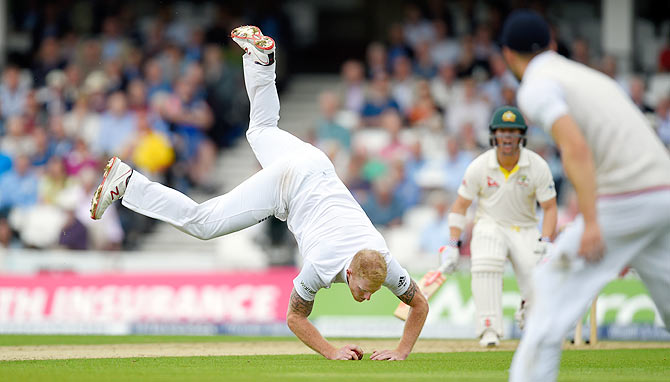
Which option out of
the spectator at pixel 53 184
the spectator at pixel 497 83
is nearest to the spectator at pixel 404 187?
the spectator at pixel 497 83

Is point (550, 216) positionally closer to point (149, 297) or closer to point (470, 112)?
point (149, 297)

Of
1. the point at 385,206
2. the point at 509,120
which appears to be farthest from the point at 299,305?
the point at 385,206

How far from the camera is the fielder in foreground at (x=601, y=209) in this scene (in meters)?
6.30

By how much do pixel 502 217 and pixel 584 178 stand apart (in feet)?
19.8

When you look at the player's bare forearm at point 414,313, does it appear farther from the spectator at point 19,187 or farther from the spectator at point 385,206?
the spectator at point 19,187

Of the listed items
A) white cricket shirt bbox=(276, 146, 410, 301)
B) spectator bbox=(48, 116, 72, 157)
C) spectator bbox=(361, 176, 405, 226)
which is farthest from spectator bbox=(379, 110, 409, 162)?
white cricket shirt bbox=(276, 146, 410, 301)

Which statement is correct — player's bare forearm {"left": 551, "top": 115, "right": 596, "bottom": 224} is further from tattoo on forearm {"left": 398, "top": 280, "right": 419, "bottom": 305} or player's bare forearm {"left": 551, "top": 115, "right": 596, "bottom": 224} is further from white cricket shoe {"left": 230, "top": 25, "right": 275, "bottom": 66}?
white cricket shoe {"left": 230, "top": 25, "right": 275, "bottom": 66}

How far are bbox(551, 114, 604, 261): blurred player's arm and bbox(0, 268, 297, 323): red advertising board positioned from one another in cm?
1019

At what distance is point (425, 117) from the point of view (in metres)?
19.3

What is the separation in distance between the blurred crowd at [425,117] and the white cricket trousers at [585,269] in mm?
10069

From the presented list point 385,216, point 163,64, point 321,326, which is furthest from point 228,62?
point 321,326

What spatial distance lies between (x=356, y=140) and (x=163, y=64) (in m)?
4.48

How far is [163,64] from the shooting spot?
853 inches

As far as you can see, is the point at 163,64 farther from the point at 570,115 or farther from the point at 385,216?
the point at 570,115
